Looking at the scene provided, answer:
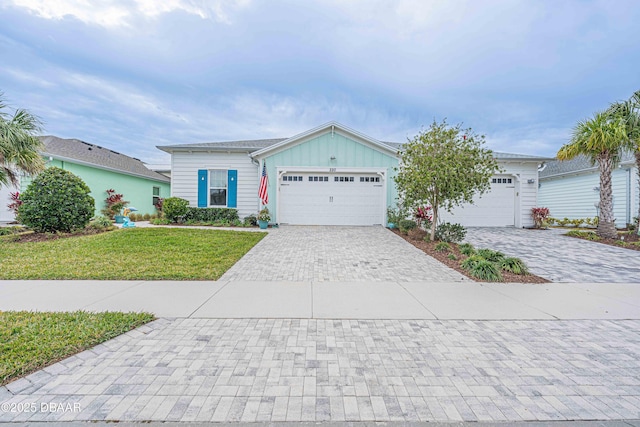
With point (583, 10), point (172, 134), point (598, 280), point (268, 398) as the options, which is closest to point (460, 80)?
point (583, 10)

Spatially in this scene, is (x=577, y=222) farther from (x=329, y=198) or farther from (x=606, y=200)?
(x=329, y=198)

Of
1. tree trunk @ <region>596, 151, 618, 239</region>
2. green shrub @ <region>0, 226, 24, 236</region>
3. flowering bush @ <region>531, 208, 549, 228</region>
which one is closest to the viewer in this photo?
green shrub @ <region>0, 226, 24, 236</region>

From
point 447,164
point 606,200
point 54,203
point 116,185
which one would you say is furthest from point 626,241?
point 116,185

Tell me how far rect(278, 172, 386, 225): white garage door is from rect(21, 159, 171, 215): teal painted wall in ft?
34.3

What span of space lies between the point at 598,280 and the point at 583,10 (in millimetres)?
10937

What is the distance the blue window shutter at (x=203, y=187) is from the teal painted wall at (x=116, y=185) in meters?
6.09

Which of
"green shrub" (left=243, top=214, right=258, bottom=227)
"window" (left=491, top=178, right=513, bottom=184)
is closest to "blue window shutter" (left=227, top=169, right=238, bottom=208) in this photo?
"green shrub" (left=243, top=214, right=258, bottom=227)

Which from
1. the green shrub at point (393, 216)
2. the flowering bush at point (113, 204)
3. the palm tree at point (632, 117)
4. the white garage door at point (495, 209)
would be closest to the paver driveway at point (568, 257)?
the white garage door at point (495, 209)

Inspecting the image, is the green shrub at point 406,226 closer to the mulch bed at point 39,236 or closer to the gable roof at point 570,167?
the gable roof at point 570,167

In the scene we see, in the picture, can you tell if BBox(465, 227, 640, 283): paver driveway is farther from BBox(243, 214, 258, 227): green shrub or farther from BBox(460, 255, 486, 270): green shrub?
BBox(243, 214, 258, 227): green shrub

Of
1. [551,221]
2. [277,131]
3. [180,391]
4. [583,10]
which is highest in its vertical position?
[583,10]

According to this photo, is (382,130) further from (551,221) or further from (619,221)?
(619,221)

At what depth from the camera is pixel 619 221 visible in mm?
13562

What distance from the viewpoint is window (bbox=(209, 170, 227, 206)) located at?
→ 1312 cm
